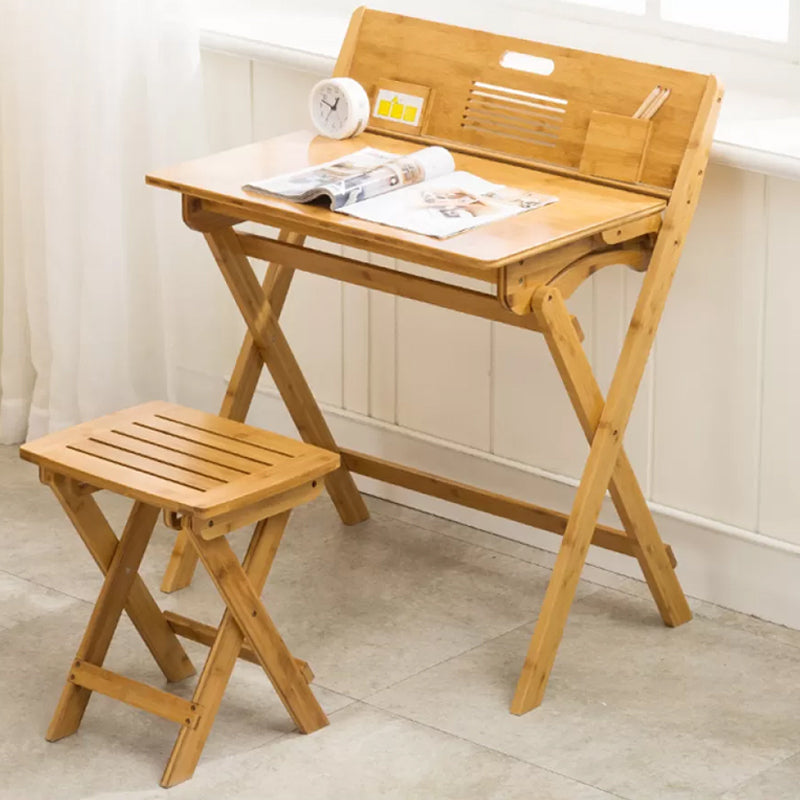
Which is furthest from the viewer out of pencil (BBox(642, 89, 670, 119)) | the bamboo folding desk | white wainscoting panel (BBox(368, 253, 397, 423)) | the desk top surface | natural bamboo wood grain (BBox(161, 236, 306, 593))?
white wainscoting panel (BBox(368, 253, 397, 423))

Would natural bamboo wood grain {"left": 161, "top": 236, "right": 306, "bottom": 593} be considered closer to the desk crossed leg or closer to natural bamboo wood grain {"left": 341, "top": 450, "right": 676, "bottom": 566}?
the desk crossed leg

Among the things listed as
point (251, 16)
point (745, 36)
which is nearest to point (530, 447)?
point (745, 36)

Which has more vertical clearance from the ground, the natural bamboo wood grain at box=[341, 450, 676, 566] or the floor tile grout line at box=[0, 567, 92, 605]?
the natural bamboo wood grain at box=[341, 450, 676, 566]

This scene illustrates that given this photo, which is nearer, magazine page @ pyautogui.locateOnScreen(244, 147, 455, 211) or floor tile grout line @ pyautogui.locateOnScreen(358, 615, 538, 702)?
magazine page @ pyautogui.locateOnScreen(244, 147, 455, 211)

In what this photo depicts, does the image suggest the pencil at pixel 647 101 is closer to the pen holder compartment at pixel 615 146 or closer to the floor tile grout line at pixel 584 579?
the pen holder compartment at pixel 615 146

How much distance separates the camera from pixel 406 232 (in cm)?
281

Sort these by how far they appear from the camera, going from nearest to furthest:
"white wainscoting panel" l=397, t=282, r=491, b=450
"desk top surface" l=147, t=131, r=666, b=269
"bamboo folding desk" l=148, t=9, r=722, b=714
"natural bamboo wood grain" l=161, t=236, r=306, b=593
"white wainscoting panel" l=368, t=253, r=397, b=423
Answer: "desk top surface" l=147, t=131, r=666, b=269
"bamboo folding desk" l=148, t=9, r=722, b=714
"natural bamboo wood grain" l=161, t=236, r=306, b=593
"white wainscoting panel" l=397, t=282, r=491, b=450
"white wainscoting panel" l=368, t=253, r=397, b=423

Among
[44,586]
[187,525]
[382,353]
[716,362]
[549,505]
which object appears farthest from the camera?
[382,353]

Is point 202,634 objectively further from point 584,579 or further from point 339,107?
point 339,107

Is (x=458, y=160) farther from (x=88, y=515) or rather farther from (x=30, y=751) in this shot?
(x=30, y=751)

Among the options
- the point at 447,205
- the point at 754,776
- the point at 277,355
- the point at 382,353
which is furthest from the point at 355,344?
the point at 754,776

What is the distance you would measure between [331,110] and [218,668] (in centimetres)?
109

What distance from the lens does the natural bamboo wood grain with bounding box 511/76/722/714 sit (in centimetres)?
296

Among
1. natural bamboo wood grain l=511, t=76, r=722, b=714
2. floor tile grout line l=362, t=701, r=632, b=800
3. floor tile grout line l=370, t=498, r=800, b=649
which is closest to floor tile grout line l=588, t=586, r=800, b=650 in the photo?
floor tile grout line l=370, t=498, r=800, b=649
